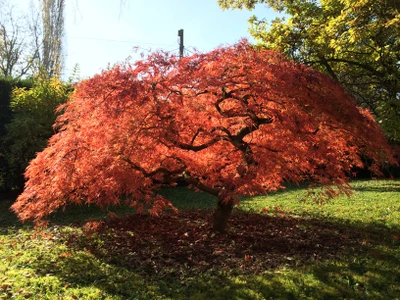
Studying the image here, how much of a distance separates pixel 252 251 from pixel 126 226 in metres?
3.05

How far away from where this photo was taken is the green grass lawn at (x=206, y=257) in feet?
12.5

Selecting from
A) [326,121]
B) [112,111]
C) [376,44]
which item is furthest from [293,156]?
[376,44]

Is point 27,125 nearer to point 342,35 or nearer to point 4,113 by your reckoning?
point 4,113

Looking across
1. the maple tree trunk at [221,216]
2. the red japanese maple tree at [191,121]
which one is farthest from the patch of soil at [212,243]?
the red japanese maple tree at [191,121]

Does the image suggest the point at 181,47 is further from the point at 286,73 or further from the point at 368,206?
the point at 286,73

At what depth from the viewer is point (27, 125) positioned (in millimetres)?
9742

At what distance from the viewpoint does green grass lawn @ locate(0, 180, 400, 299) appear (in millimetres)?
3811

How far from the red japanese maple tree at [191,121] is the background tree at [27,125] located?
17.2ft

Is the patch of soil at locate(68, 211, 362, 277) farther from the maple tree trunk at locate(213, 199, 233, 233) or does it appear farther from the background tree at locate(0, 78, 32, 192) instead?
the background tree at locate(0, 78, 32, 192)

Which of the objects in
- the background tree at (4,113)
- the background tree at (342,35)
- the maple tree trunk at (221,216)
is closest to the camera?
the maple tree trunk at (221,216)

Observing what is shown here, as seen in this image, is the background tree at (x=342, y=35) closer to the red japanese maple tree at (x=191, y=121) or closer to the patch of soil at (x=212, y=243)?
the red japanese maple tree at (x=191, y=121)

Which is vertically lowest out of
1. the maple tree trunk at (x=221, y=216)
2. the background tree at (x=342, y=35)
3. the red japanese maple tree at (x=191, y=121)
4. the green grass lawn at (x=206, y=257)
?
the green grass lawn at (x=206, y=257)

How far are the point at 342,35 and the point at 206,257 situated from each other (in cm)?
557

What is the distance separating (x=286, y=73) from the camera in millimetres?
4559
